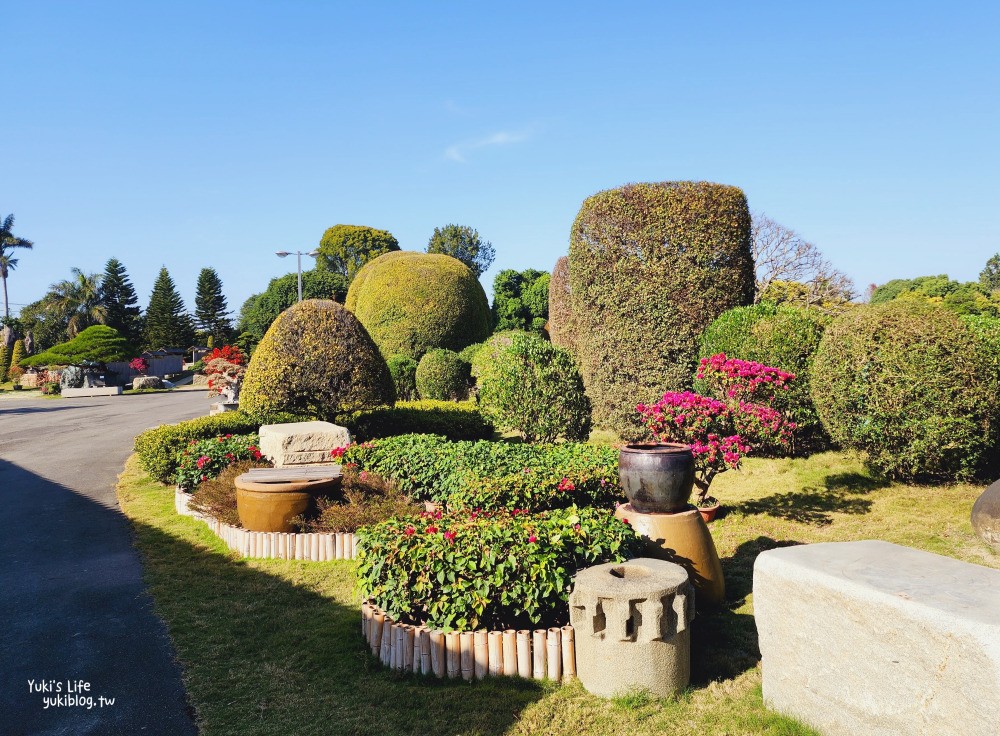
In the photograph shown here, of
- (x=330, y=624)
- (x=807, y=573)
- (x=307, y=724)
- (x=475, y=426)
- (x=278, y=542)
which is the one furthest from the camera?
(x=475, y=426)

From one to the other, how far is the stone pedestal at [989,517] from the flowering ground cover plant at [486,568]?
406 cm

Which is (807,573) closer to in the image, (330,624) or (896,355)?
(330,624)

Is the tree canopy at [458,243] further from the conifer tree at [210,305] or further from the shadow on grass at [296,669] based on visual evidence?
the shadow on grass at [296,669]

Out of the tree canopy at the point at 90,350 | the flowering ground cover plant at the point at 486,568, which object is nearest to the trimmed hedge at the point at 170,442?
the flowering ground cover plant at the point at 486,568

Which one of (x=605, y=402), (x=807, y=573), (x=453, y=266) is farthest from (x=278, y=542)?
(x=453, y=266)

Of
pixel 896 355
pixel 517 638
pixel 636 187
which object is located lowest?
pixel 517 638

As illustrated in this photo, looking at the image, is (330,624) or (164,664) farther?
(330,624)

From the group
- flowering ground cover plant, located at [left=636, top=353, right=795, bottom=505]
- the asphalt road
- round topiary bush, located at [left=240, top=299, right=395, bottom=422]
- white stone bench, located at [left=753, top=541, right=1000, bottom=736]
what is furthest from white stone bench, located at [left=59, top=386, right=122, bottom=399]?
white stone bench, located at [left=753, top=541, right=1000, bottom=736]

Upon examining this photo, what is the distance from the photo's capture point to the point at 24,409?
27734 millimetres

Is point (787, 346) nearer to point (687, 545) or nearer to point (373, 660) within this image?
point (687, 545)

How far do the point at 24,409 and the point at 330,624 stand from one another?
1147 inches

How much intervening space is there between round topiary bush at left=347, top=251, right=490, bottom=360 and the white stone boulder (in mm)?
14762

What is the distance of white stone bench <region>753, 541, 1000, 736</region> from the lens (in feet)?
9.51

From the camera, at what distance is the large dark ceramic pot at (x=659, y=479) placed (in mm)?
5738
